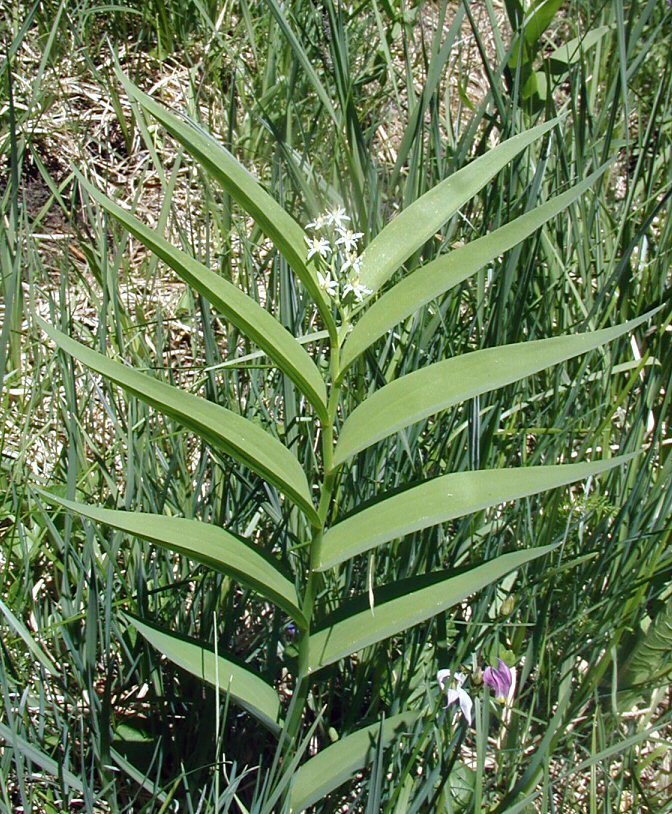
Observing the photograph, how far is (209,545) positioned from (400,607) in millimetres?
202

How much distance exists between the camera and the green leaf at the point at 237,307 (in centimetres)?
82

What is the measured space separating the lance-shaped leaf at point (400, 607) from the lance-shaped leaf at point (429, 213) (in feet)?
0.96

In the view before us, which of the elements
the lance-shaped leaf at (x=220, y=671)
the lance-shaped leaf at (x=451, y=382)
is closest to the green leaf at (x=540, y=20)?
the lance-shaped leaf at (x=451, y=382)

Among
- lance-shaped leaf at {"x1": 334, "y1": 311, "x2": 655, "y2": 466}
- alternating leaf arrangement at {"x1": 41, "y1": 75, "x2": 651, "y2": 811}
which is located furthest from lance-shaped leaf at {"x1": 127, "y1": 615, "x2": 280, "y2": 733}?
lance-shaped leaf at {"x1": 334, "y1": 311, "x2": 655, "y2": 466}

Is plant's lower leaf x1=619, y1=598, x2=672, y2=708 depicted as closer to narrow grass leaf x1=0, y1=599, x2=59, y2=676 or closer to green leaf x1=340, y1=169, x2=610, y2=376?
green leaf x1=340, y1=169, x2=610, y2=376

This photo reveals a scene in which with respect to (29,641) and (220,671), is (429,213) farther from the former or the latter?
(29,641)

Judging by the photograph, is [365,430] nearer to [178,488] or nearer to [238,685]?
[238,685]

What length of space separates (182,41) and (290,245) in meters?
1.69

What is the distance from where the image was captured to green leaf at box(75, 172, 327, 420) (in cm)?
82

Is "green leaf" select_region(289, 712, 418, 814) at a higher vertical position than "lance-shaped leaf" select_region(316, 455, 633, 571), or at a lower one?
lower

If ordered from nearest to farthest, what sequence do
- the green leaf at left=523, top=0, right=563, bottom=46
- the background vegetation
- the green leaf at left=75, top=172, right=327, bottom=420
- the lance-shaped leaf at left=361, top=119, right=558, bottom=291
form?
the green leaf at left=75, top=172, right=327, bottom=420 < the lance-shaped leaf at left=361, top=119, right=558, bottom=291 < the background vegetation < the green leaf at left=523, top=0, right=563, bottom=46

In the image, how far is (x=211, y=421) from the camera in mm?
879

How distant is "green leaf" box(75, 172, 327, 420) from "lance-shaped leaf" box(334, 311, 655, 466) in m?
0.04

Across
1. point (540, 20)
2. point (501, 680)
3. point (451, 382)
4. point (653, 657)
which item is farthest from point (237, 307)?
point (540, 20)
